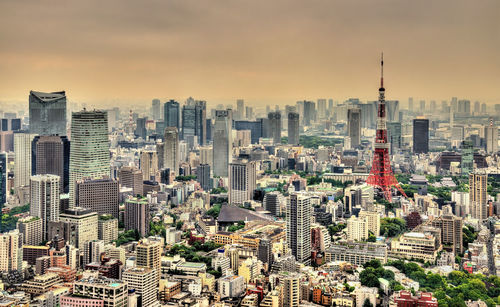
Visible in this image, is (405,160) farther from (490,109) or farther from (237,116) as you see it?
(490,109)

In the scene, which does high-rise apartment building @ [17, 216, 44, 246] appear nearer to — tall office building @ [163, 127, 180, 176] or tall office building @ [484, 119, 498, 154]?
tall office building @ [163, 127, 180, 176]

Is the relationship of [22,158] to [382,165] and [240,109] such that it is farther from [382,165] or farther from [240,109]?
[382,165]

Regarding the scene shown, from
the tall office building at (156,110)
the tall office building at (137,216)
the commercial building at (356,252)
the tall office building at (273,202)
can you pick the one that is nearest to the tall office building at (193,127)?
the tall office building at (156,110)

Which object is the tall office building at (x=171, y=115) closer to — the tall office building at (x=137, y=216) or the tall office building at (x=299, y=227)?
the tall office building at (x=137, y=216)

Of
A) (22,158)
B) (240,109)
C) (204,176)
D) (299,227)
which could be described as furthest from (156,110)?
(299,227)

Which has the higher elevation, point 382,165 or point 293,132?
point 293,132

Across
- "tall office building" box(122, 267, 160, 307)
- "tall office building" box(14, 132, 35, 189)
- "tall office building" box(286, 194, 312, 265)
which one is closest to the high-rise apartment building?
"tall office building" box(14, 132, 35, 189)
